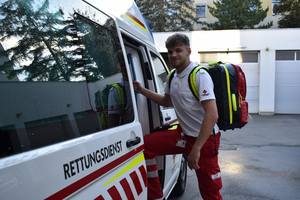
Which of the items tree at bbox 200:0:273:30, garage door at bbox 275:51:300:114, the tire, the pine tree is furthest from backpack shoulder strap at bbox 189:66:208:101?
tree at bbox 200:0:273:30

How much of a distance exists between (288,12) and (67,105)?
87.0ft

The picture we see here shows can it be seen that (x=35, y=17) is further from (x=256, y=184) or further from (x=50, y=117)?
(x=256, y=184)

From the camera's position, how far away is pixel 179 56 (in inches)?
84.9

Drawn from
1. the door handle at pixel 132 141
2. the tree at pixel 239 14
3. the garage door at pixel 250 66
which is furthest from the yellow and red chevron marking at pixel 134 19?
the tree at pixel 239 14

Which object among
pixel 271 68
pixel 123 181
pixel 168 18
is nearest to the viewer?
pixel 123 181

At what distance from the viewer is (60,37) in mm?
1236

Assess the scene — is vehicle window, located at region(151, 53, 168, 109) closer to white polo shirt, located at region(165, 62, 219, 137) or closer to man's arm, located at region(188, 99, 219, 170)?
white polo shirt, located at region(165, 62, 219, 137)

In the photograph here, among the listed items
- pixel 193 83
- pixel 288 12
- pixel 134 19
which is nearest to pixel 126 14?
pixel 134 19

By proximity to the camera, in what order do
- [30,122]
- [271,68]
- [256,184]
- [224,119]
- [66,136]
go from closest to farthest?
[30,122] < [66,136] < [224,119] < [256,184] < [271,68]

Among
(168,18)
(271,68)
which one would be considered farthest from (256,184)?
(168,18)

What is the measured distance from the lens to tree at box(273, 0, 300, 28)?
20.9 meters

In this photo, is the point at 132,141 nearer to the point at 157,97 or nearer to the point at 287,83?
the point at 157,97

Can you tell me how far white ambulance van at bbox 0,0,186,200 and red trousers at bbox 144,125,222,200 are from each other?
0.44 m

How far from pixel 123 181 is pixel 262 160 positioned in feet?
15.0
